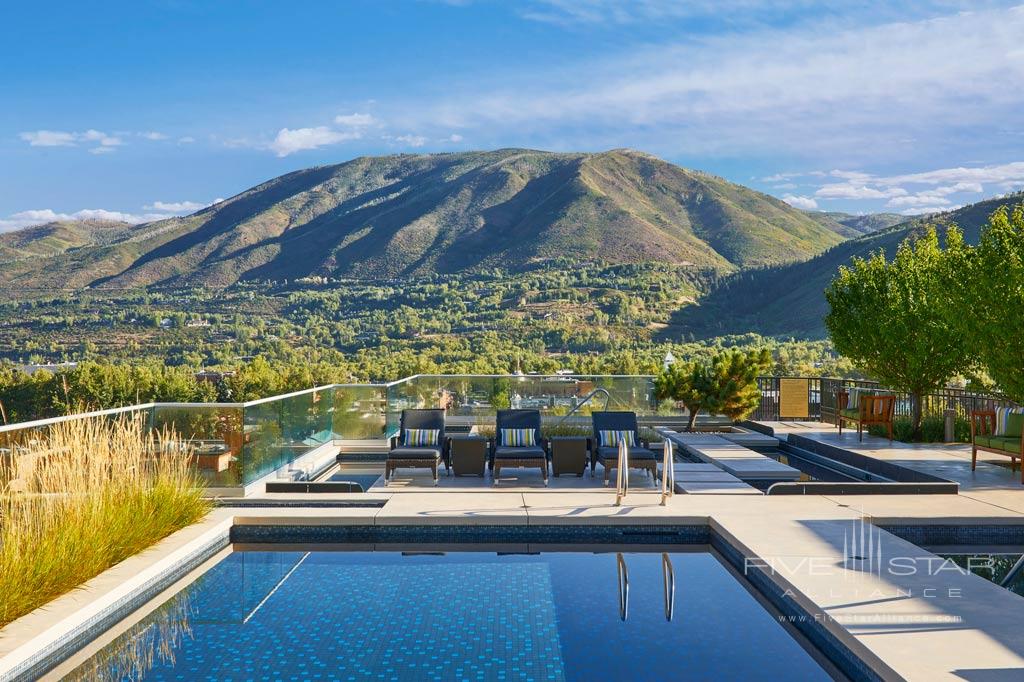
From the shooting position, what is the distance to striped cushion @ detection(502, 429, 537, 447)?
10188 millimetres

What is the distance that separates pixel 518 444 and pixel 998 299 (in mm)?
5321

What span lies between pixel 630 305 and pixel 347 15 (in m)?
24.9

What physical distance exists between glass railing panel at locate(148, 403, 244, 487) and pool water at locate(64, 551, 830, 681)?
1.60 meters

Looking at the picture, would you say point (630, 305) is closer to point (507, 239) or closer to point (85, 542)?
point (507, 239)

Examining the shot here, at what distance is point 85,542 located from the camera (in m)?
5.21

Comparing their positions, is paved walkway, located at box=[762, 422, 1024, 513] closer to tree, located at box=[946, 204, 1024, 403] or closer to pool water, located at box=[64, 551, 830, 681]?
tree, located at box=[946, 204, 1024, 403]

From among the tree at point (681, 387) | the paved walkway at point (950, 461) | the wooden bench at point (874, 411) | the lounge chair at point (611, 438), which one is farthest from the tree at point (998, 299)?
the tree at point (681, 387)

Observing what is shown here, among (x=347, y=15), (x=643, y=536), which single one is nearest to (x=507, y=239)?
(x=347, y=15)

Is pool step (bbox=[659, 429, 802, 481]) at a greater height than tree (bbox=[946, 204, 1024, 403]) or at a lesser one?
lesser

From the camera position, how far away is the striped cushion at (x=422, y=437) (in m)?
10.2

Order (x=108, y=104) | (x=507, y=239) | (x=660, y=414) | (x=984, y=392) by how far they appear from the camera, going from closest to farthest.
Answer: (x=984, y=392)
(x=660, y=414)
(x=507, y=239)
(x=108, y=104)

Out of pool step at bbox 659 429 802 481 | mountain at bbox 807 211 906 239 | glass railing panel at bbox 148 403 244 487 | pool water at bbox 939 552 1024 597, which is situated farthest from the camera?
mountain at bbox 807 211 906 239

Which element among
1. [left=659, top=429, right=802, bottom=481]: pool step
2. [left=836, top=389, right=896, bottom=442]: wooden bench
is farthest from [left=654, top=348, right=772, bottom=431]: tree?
[left=836, top=389, right=896, bottom=442]: wooden bench

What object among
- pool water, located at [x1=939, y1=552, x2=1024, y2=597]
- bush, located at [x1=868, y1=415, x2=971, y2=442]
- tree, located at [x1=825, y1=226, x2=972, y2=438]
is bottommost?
pool water, located at [x1=939, y1=552, x2=1024, y2=597]
